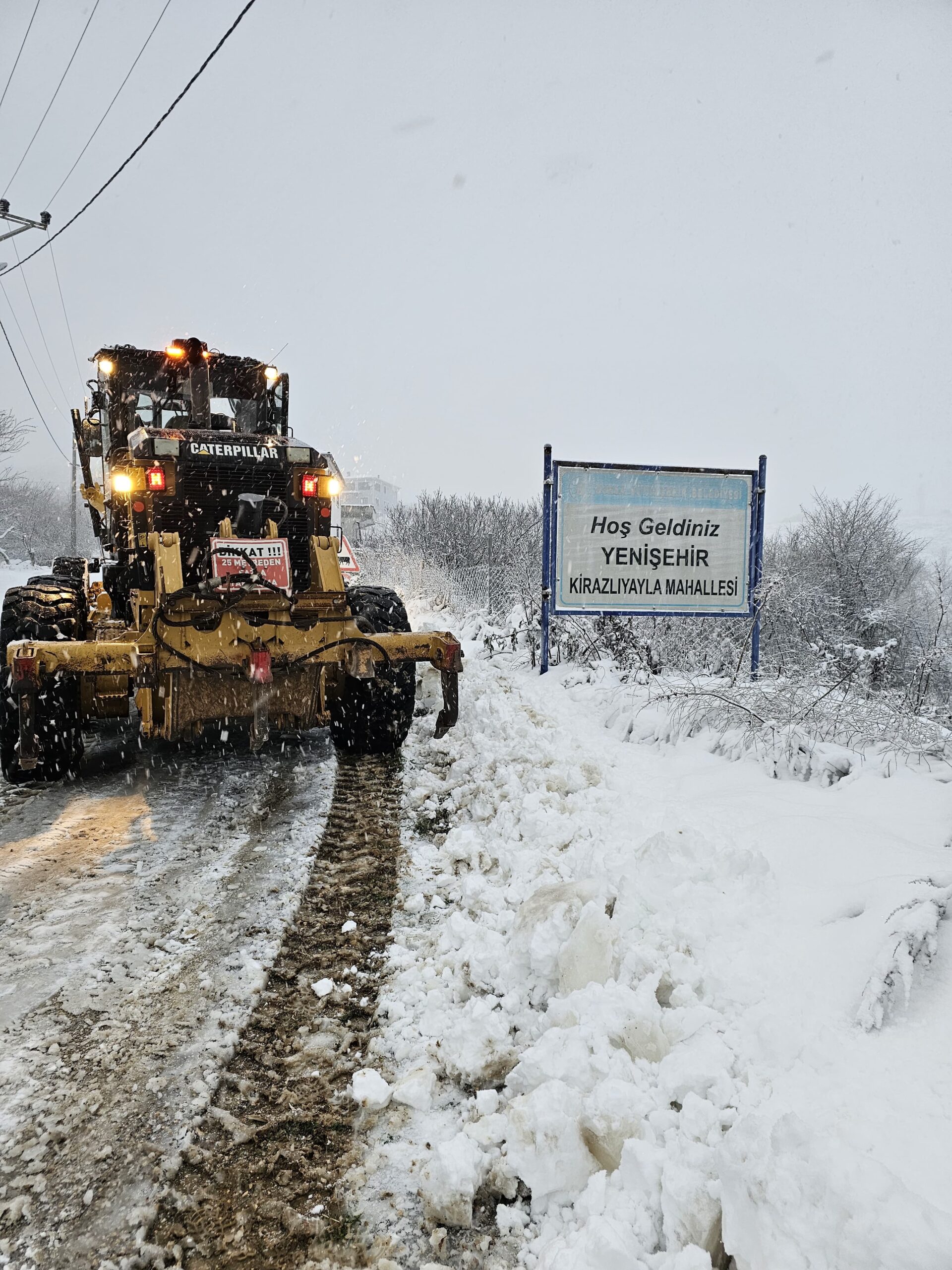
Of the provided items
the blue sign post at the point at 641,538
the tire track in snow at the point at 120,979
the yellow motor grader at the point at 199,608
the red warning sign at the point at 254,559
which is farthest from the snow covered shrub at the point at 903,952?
the blue sign post at the point at 641,538

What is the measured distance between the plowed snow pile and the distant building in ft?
25.2

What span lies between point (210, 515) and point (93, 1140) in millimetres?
4439

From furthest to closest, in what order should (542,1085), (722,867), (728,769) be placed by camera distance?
(728,769), (722,867), (542,1085)

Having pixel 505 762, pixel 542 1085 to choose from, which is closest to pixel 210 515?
pixel 505 762

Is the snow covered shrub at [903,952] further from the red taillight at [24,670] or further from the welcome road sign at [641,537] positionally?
the welcome road sign at [641,537]

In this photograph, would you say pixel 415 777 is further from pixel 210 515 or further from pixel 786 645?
pixel 786 645

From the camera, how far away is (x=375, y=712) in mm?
5770

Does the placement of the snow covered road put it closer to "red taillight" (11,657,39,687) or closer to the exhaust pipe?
"red taillight" (11,657,39,687)

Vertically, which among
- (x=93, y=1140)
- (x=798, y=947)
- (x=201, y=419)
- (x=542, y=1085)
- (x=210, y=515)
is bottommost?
(x=93, y=1140)

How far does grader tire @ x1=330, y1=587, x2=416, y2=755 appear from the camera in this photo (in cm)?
572

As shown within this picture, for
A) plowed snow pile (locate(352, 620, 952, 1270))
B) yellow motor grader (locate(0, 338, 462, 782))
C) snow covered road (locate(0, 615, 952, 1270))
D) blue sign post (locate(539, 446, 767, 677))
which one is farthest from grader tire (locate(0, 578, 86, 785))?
blue sign post (locate(539, 446, 767, 677))

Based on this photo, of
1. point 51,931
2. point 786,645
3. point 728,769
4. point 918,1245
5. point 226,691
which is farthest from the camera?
point 786,645

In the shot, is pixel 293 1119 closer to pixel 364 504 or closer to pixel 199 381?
pixel 199 381

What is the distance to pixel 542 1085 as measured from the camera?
6.76 feet
